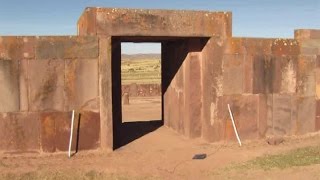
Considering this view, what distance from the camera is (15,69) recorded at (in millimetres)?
9203

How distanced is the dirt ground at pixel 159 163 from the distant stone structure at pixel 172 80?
0.38 meters

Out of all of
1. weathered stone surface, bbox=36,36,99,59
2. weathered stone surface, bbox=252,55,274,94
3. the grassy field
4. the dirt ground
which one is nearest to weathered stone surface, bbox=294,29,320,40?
weathered stone surface, bbox=252,55,274,94

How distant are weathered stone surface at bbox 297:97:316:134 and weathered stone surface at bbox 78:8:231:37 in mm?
3053

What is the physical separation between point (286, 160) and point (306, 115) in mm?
3511

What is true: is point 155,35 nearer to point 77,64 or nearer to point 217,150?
point 77,64

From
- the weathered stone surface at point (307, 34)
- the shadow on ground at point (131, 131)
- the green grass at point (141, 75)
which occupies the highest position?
the weathered stone surface at point (307, 34)

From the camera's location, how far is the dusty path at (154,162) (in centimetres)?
787

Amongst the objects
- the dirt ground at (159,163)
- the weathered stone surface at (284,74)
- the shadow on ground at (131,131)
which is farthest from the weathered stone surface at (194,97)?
the weathered stone surface at (284,74)

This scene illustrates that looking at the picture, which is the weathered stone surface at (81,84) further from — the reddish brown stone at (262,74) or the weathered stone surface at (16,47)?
the reddish brown stone at (262,74)

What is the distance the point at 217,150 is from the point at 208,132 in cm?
82

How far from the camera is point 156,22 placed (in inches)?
391

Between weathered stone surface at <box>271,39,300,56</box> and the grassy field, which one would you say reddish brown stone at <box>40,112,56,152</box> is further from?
the grassy field

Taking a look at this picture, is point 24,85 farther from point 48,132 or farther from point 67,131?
point 67,131

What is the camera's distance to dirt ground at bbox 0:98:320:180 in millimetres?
7859
